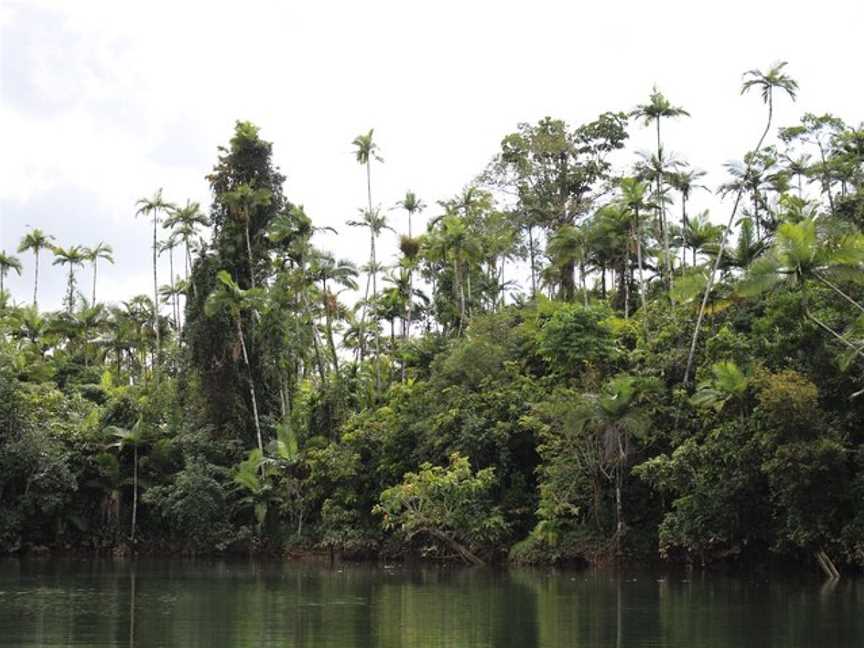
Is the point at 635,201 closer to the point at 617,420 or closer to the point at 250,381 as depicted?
the point at 617,420

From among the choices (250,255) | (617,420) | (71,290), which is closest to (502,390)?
(617,420)

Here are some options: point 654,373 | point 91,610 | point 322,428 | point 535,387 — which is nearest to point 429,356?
point 322,428

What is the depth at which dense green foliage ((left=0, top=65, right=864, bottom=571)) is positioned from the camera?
95.1 feet

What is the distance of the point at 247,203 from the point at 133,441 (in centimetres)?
1048

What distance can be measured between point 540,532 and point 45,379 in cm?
2593

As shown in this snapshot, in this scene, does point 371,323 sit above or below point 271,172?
below

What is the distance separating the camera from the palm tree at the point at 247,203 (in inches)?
1727

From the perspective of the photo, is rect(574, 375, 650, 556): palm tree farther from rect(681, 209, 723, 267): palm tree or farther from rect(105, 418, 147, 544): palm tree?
rect(105, 418, 147, 544): palm tree

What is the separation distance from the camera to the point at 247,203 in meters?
44.3

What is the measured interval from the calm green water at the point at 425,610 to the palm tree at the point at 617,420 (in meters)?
3.38

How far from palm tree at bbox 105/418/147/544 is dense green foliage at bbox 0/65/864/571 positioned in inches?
3.6

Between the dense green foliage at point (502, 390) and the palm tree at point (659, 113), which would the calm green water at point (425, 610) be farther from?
the palm tree at point (659, 113)

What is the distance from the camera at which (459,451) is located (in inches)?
1421

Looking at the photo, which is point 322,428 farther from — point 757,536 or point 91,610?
point 91,610
